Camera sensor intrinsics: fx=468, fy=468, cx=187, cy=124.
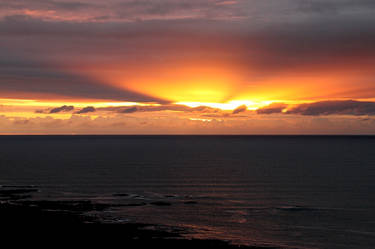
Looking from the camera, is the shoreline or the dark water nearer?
the shoreline

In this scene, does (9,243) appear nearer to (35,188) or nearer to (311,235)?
(311,235)

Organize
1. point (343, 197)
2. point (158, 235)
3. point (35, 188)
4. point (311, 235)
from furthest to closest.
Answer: point (35, 188) < point (343, 197) < point (311, 235) < point (158, 235)

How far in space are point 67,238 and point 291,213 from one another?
3491 centimetres

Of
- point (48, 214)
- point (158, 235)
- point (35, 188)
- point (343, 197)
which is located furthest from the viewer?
point (35, 188)

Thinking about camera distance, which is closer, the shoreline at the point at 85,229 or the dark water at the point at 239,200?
the shoreline at the point at 85,229

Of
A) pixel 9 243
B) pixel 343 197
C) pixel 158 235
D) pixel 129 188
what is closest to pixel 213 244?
pixel 158 235

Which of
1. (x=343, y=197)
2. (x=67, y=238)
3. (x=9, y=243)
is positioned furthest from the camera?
(x=343, y=197)

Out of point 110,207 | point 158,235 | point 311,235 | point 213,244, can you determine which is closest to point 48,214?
point 110,207

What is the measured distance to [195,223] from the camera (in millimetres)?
61250

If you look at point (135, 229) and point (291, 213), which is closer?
point (135, 229)

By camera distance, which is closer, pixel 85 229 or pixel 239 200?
pixel 85 229

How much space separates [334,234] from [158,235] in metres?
21.4

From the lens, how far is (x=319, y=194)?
295ft

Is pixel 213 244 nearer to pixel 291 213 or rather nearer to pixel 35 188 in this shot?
pixel 291 213
